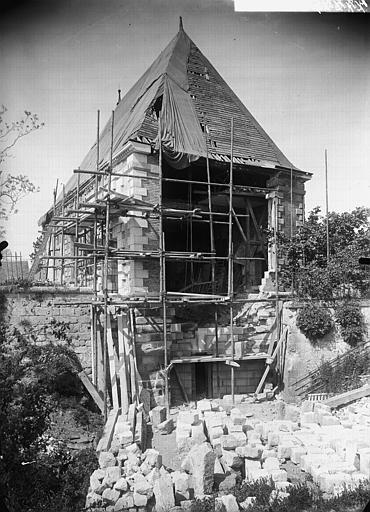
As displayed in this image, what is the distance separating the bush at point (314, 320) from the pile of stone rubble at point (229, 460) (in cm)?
145

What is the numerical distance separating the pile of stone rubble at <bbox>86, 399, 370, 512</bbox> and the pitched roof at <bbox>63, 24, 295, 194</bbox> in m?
4.30

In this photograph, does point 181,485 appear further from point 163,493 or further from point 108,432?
point 108,432

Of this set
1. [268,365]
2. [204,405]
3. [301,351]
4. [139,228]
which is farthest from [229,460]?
[139,228]

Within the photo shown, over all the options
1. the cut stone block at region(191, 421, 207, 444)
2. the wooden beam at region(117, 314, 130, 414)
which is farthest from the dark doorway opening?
the wooden beam at region(117, 314, 130, 414)

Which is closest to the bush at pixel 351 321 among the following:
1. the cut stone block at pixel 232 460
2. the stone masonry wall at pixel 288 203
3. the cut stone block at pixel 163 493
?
the stone masonry wall at pixel 288 203

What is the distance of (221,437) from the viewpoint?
506 centimetres

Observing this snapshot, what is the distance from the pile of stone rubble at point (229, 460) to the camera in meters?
4.32

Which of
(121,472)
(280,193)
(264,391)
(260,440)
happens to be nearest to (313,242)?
(280,193)

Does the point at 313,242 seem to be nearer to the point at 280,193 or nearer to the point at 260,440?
the point at 280,193

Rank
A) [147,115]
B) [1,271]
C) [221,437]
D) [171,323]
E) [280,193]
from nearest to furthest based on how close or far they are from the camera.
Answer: [221,437], [1,271], [171,323], [147,115], [280,193]

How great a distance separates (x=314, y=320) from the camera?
22.5ft

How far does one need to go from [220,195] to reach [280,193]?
3.69ft

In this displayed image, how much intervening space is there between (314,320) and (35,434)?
182 inches

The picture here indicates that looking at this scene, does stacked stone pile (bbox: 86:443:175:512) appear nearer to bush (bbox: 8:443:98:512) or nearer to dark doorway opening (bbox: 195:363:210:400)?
bush (bbox: 8:443:98:512)
